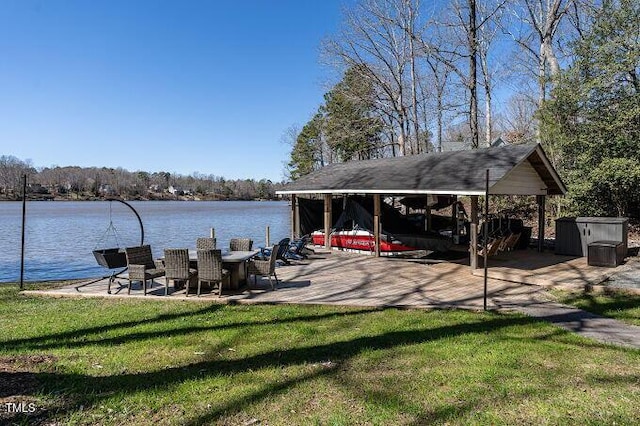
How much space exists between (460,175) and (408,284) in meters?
3.68

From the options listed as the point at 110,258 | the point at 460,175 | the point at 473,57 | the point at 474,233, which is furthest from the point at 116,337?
the point at 473,57

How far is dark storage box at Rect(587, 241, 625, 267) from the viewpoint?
398 inches

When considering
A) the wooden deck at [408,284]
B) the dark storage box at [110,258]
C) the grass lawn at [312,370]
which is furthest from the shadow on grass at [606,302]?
the dark storage box at [110,258]

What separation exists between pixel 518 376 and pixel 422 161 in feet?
33.8

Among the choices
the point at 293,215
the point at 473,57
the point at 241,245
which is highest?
the point at 473,57

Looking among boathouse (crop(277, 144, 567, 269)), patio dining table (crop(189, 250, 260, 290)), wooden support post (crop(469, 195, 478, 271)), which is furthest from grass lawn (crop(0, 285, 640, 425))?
boathouse (crop(277, 144, 567, 269))

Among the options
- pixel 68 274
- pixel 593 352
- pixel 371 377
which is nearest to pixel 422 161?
pixel 593 352

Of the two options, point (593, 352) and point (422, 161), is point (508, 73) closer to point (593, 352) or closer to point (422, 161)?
point (422, 161)

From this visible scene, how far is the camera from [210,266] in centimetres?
798

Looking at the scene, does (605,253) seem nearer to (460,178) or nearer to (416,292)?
(460,178)

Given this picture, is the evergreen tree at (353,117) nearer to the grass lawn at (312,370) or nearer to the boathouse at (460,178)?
the boathouse at (460,178)

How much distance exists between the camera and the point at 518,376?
165 inches

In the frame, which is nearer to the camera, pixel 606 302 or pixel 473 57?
pixel 606 302

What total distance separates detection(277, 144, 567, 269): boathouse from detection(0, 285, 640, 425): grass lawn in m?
4.57
